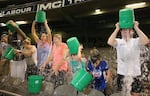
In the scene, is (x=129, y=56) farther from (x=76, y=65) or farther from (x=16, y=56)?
(x=16, y=56)

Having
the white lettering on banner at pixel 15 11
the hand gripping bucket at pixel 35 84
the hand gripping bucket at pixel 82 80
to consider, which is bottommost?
the hand gripping bucket at pixel 35 84

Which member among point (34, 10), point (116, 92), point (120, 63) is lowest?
point (116, 92)

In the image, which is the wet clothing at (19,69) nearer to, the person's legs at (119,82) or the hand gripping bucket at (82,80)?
the hand gripping bucket at (82,80)

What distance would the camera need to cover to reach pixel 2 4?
7840mm

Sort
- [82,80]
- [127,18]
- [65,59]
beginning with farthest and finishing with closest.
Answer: [65,59] < [82,80] < [127,18]

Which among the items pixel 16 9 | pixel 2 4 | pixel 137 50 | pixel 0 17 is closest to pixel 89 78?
pixel 137 50

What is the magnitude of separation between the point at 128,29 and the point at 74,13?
10.8 feet

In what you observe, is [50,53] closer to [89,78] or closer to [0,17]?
[89,78]

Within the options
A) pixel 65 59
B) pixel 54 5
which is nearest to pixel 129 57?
pixel 65 59

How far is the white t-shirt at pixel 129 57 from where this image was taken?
3330mm

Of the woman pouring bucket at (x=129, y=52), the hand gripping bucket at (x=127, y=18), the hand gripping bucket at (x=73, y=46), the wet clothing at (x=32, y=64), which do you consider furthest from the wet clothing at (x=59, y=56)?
the hand gripping bucket at (x=127, y=18)

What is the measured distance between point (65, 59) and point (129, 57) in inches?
44.7

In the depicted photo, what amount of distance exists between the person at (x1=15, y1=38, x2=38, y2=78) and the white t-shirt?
5.20ft

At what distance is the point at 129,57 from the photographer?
3.37 meters
